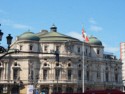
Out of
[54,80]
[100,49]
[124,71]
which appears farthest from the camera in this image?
[124,71]

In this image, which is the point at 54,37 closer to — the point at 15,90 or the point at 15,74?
the point at 15,74

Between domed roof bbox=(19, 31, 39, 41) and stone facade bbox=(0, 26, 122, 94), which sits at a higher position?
domed roof bbox=(19, 31, 39, 41)

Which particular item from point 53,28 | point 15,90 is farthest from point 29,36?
point 15,90

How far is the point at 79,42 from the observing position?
100m

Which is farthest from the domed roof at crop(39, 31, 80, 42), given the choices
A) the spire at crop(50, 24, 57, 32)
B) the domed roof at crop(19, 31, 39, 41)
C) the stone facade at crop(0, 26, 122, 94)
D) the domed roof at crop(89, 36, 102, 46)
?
the domed roof at crop(89, 36, 102, 46)

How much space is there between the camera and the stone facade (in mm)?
93188

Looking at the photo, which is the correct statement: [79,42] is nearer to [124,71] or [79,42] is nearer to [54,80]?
[54,80]

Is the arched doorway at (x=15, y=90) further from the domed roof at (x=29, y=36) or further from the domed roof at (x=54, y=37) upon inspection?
the domed roof at (x=54, y=37)

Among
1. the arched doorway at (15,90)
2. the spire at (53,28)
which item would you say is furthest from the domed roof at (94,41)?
the arched doorway at (15,90)

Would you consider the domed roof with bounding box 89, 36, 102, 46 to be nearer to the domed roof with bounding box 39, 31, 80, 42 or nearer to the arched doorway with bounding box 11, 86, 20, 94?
the domed roof with bounding box 39, 31, 80, 42

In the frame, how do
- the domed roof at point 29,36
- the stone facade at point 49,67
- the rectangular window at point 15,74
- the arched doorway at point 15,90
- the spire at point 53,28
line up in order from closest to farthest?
1. the stone facade at point 49,67
2. the arched doorway at point 15,90
3. the rectangular window at point 15,74
4. the domed roof at point 29,36
5. the spire at point 53,28

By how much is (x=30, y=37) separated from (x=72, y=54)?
12.6 metres

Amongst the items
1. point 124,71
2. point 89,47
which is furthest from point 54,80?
point 124,71

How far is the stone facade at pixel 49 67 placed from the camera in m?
93.2
